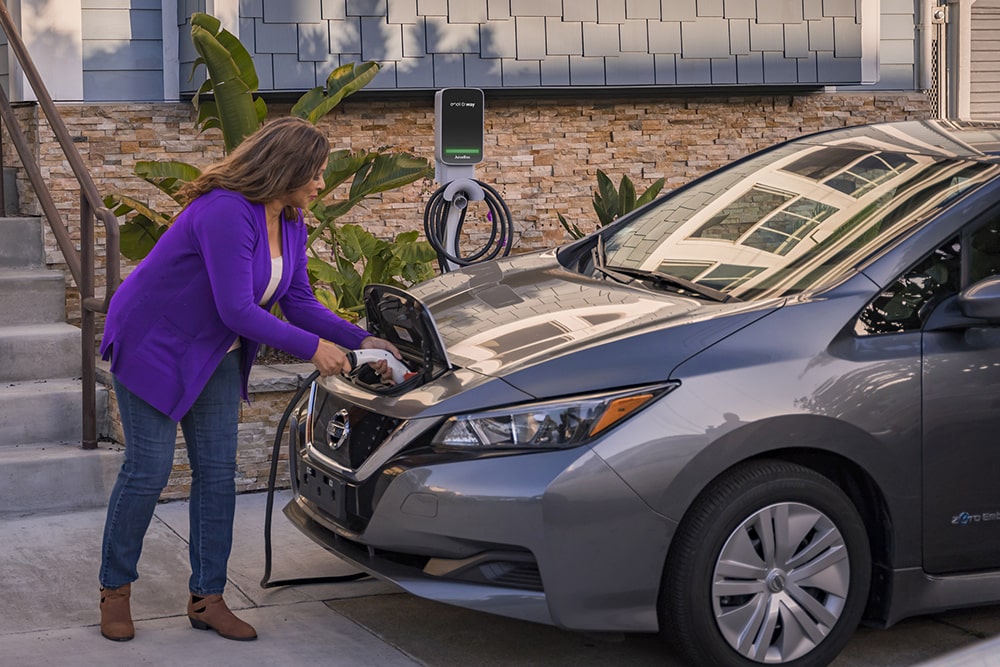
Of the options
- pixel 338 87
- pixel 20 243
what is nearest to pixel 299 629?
pixel 338 87

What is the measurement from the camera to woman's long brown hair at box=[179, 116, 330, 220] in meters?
4.36

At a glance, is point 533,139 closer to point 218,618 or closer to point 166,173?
point 166,173

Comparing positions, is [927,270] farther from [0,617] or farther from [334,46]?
[334,46]

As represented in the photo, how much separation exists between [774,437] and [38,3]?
6163mm

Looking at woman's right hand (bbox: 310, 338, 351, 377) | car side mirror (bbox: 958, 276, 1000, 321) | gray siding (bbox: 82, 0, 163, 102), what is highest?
gray siding (bbox: 82, 0, 163, 102)

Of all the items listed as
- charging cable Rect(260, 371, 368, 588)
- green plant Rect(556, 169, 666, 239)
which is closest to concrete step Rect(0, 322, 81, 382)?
charging cable Rect(260, 371, 368, 588)

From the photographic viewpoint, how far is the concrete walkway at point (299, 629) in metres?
4.50

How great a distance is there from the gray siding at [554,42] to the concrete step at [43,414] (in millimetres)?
2832

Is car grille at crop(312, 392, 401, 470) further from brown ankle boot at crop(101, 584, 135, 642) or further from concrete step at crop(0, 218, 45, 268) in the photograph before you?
concrete step at crop(0, 218, 45, 268)

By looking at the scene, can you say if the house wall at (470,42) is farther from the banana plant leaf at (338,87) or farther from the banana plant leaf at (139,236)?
the banana plant leaf at (139,236)

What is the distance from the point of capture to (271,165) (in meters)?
4.36

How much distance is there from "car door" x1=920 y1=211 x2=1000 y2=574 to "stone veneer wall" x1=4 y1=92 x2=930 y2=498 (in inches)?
215

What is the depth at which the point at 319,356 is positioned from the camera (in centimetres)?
434

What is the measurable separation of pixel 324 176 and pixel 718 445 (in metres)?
4.05
